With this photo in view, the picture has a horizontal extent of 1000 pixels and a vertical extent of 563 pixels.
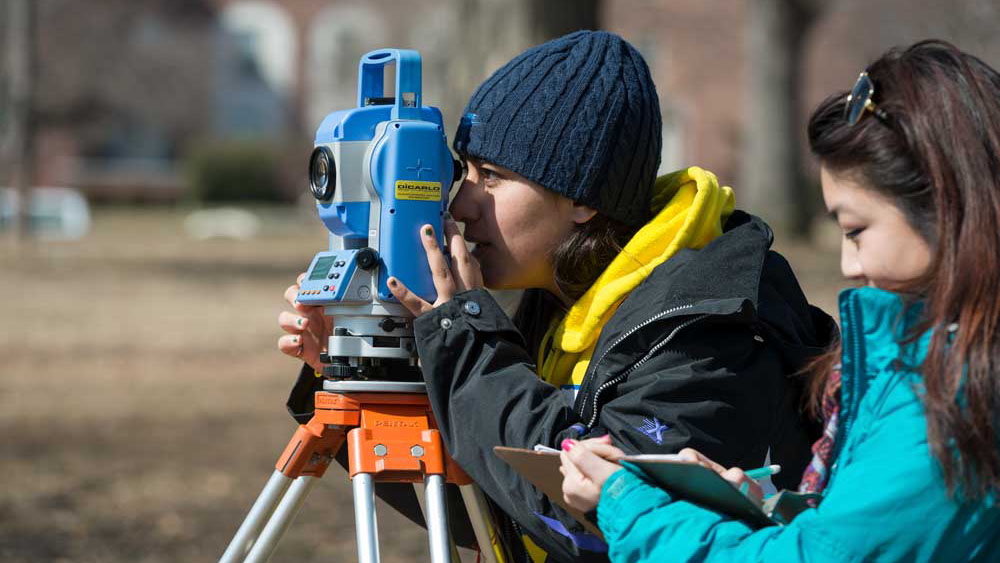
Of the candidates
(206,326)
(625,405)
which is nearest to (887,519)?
(625,405)

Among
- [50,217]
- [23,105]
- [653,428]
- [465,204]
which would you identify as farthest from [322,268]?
[50,217]

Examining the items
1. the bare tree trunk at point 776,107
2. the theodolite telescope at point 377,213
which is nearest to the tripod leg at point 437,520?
the theodolite telescope at point 377,213

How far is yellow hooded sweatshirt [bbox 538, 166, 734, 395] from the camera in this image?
2.31 m

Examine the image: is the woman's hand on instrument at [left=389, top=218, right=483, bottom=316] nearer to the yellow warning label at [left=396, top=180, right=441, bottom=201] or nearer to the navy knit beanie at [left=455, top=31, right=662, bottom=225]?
the yellow warning label at [left=396, top=180, right=441, bottom=201]

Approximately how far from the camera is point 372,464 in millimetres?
2277

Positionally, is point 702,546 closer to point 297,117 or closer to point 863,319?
point 863,319

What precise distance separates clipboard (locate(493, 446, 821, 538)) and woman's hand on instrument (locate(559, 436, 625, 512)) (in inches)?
1.2

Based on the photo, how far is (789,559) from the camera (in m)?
1.72

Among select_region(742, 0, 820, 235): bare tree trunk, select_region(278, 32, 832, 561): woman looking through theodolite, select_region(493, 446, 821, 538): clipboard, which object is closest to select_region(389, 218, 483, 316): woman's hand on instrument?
select_region(278, 32, 832, 561): woman looking through theodolite

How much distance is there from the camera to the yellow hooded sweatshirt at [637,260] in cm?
231

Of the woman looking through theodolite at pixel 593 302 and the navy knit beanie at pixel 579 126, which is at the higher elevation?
the navy knit beanie at pixel 579 126

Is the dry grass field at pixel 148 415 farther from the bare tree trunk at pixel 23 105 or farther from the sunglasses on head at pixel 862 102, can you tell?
the sunglasses on head at pixel 862 102

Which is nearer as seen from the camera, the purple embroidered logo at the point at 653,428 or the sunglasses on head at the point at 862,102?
the sunglasses on head at the point at 862,102

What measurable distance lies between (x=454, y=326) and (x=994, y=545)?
92 cm
